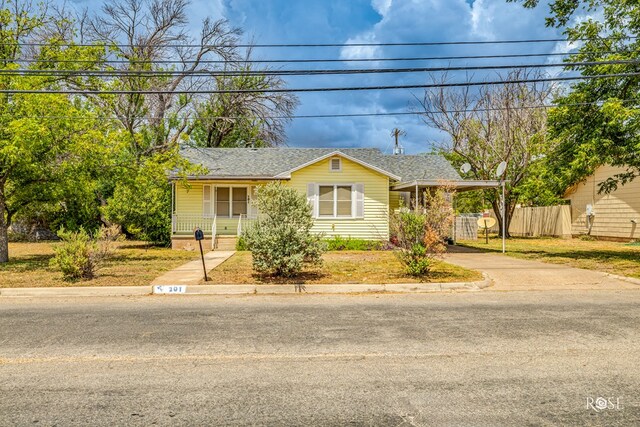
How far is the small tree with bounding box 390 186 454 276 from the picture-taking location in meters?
11.3

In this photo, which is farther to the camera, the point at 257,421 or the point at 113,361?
the point at 113,361

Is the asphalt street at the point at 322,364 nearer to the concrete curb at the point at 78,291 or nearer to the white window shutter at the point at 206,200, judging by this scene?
the concrete curb at the point at 78,291

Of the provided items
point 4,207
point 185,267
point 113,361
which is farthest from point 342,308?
point 4,207

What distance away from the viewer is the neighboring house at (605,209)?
79.1ft

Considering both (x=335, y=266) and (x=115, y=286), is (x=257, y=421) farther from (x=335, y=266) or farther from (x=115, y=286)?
(x=335, y=266)

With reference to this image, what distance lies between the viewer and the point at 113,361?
5324 millimetres

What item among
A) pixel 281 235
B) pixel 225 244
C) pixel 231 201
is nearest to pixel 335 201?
pixel 231 201

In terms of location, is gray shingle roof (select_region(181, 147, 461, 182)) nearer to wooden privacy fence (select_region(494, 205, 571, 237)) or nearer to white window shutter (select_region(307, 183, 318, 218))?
white window shutter (select_region(307, 183, 318, 218))

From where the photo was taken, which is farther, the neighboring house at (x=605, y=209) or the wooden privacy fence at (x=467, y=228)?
the wooden privacy fence at (x=467, y=228)

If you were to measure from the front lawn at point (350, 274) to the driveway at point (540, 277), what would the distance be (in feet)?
2.58

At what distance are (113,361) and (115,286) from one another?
226 inches

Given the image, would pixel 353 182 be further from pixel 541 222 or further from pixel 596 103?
pixel 541 222

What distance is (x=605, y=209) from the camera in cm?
2620

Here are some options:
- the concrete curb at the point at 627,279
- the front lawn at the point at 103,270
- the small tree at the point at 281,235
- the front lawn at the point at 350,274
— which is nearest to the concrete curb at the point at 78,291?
the front lawn at the point at 103,270
